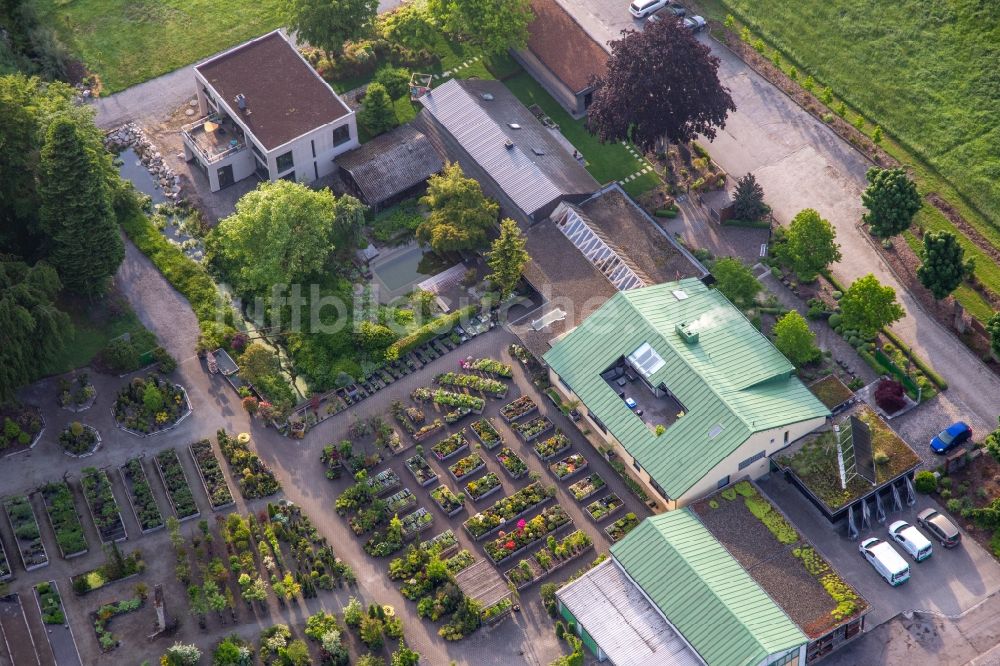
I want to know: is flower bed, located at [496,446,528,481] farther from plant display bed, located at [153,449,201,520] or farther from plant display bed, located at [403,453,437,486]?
plant display bed, located at [153,449,201,520]

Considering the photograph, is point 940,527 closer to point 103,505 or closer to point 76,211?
point 103,505

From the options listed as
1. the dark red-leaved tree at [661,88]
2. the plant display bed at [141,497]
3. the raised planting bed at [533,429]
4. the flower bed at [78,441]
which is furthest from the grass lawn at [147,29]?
the raised planting bed at [533,429]

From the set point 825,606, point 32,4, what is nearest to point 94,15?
point 32,4

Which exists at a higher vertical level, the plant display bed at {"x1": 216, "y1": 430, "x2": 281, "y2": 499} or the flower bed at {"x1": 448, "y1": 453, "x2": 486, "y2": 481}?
the flower bed at {"x1": 448, "y1": 453, "x2": 486, "y2": 481}

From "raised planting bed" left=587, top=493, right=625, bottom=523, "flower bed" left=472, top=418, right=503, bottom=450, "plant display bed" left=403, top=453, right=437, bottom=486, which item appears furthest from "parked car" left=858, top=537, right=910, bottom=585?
"plant display bed" left=403, top=453, right=437, bottom=486

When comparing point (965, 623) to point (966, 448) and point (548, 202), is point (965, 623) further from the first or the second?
point (548, 202)

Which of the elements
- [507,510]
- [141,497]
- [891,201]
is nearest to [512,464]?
[507,510]
